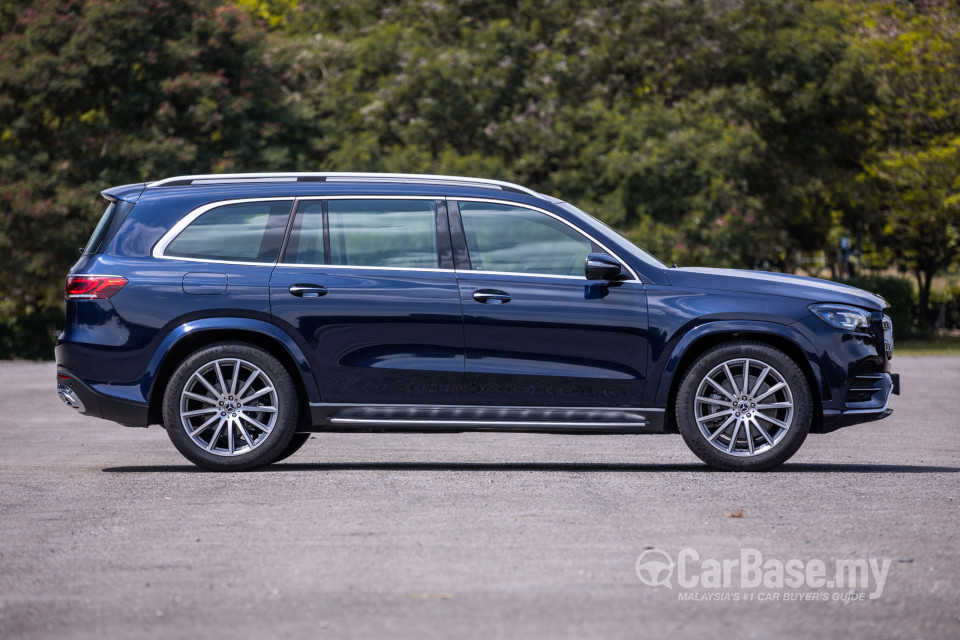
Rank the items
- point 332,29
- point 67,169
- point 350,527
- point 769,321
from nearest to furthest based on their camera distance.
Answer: point 350,527 < point 769,321 < point 67,169 < point 332,29

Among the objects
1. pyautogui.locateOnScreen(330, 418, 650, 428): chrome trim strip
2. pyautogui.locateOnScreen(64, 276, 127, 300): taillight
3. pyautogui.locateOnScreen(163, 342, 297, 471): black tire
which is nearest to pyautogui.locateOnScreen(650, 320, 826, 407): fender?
pyautogui.locateOnScreen(330, 418, 650, 428): chrome trim strip

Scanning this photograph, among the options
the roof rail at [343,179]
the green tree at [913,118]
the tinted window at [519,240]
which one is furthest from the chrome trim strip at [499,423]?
the green tree at [913,118]

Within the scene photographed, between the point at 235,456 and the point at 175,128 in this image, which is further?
the point at 175,128

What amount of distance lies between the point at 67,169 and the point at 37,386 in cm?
1106

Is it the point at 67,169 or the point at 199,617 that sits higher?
the point at 67,169

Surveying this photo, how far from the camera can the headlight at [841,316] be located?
29.4ft

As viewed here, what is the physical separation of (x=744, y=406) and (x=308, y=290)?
9.24 ft

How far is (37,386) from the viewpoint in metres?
20.6

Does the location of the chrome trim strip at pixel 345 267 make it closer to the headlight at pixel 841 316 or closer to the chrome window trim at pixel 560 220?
the chrome window trim at pixel 560 220

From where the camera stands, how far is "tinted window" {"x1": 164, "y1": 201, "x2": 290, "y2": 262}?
30.1ft

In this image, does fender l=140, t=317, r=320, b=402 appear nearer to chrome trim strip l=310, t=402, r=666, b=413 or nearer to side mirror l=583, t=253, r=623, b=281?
chrome trim strip l=310, t=402, r=666, b=413

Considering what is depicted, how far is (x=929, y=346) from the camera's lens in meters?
35.4

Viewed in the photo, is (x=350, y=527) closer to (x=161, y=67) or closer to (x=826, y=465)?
(x=826, y=465)

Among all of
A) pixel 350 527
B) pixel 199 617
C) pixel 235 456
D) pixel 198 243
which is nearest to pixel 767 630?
pixel 199 617
